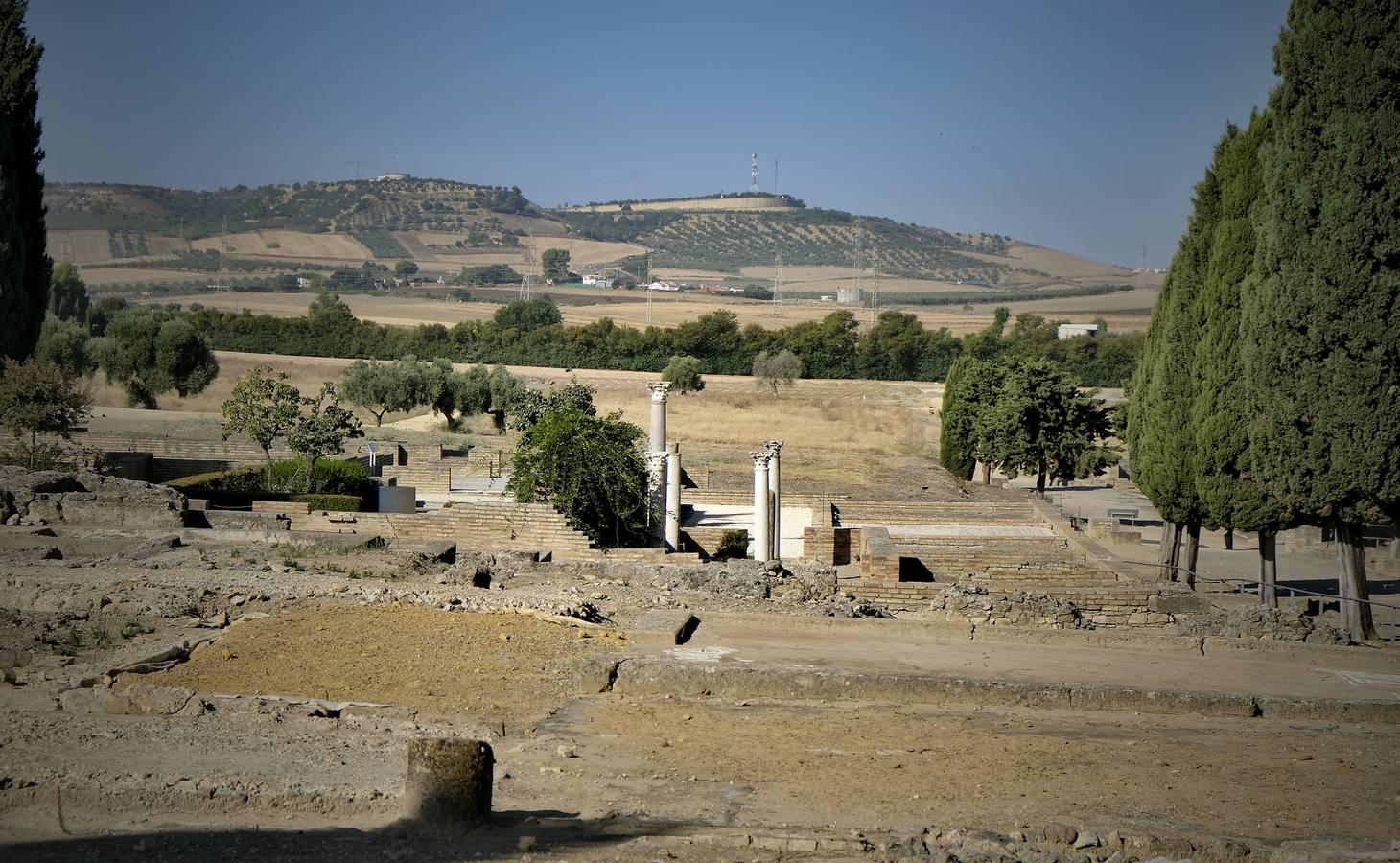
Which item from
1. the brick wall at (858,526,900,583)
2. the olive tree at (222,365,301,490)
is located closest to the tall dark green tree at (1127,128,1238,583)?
the brick wall at (858,526,900,583)

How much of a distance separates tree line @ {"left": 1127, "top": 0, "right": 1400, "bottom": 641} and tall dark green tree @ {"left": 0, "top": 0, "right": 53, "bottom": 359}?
3420 cm

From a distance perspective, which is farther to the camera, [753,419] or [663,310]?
[663,310]

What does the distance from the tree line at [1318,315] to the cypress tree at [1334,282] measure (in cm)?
2

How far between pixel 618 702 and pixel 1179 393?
1332 cm

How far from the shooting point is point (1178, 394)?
2109 cm

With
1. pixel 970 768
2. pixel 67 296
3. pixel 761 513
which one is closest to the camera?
pixel 970 768

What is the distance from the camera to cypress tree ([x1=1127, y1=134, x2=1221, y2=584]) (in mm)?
20938

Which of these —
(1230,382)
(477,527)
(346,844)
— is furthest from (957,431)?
(346,844)

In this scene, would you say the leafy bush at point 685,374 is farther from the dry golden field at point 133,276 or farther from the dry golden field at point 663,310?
the dry golden field at point 133,276

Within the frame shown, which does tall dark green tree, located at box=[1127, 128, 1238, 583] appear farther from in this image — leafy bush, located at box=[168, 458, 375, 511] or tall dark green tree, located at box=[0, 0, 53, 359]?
tall dark green tree, located at box=[0, 0, 53, 359]

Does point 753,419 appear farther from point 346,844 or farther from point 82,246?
point 82,246

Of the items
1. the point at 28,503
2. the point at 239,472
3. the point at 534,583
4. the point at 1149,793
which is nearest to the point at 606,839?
the point at 1149,793

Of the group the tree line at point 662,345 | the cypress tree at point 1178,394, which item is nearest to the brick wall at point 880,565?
the cypress tree at point 1178,394

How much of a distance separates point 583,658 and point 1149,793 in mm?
5266
